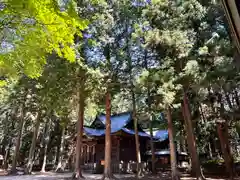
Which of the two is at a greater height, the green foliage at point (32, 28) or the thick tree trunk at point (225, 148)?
the green foliage at point (32, 28)

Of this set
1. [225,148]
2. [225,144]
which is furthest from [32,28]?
[225,144]

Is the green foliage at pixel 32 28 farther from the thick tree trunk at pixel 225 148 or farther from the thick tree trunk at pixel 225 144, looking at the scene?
the thick tree trunk at pixel 225 148

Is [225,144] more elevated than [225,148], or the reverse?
[225,144]

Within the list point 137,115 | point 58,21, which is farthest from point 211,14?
point 58,21

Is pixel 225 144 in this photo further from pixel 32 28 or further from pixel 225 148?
pixel 32 28

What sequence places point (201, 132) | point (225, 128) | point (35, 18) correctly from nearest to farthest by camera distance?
point (35, 18), point (225, 128), point (201, 132)

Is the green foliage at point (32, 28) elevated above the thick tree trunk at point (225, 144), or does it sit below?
above

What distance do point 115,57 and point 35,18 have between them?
9758 mm

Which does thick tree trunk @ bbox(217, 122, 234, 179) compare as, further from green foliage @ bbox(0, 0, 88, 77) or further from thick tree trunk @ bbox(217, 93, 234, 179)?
green foliage @ bbox(0, 0, 88, 77)

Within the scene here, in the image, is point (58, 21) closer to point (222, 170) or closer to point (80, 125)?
point (80, 125)

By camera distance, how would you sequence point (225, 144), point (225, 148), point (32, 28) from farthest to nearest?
1. point (225, 144)
2. point (225, 148)
3. point (32, 28)

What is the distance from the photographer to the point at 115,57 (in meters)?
13.9

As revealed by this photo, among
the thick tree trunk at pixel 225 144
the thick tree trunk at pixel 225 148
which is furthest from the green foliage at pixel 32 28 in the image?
the thick tree trunk at pixel 225 148

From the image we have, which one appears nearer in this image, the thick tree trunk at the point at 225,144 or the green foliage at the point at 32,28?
the green foliage at the point at 32,28
